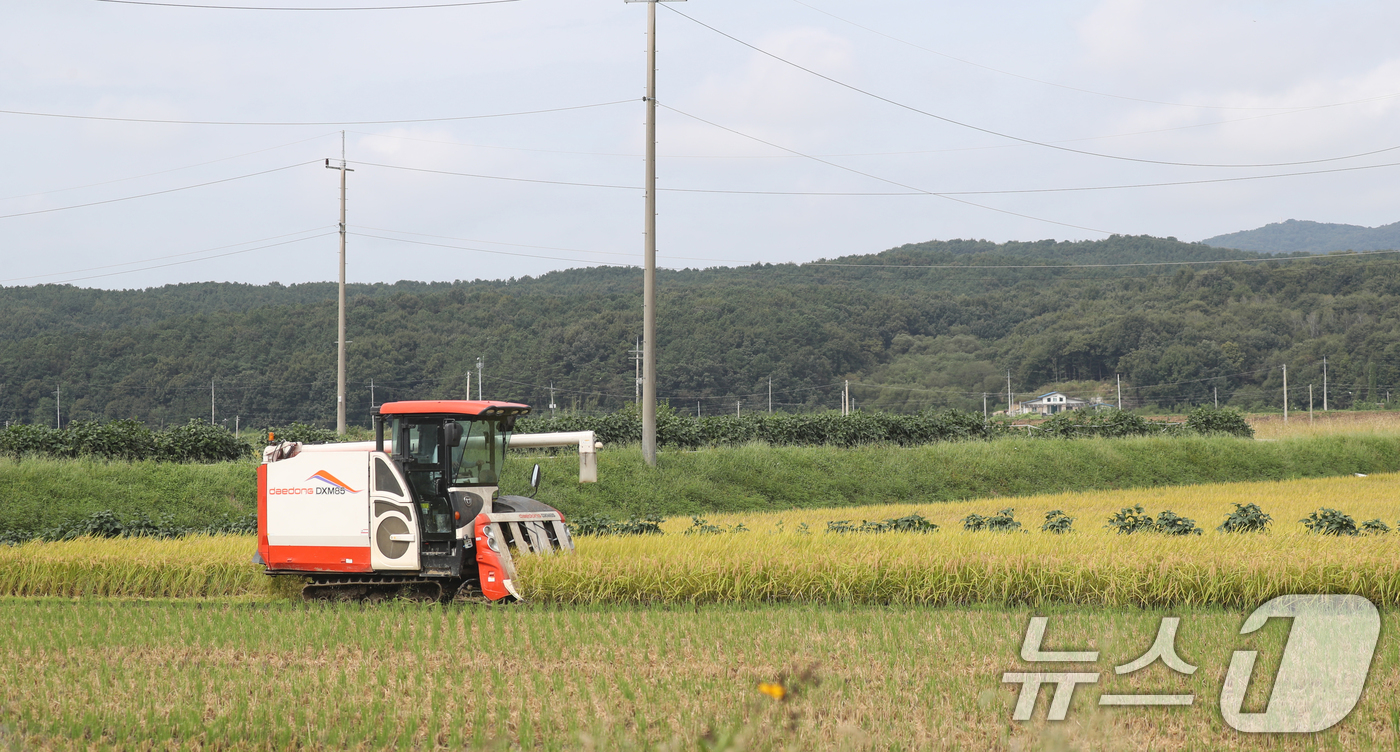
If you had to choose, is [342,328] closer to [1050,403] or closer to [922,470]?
[922,470]

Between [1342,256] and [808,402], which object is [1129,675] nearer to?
[808,402]

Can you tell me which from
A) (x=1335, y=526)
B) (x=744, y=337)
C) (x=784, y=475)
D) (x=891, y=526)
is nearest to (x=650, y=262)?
(x=784, y=475)

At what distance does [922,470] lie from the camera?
2772 centimetres

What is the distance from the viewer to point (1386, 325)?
73.9 metres

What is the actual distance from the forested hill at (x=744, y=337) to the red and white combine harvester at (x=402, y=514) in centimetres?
4296

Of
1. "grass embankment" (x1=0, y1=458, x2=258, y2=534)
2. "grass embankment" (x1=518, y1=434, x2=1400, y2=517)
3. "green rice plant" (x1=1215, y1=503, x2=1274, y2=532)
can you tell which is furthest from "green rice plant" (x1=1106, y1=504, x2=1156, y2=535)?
"grass embankment" (x1=0, y1=458, x2=258, y2=534)

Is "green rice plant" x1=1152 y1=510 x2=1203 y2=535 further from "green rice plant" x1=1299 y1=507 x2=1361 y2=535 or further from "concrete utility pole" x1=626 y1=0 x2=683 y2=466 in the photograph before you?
"concrete utility pole" x1=626 y1=0 x2=683 y2=466

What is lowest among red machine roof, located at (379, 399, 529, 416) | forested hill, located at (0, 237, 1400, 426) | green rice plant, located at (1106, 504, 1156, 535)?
green rice plant, located at (1106, 504, 1156, 535)

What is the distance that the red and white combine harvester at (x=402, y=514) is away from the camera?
1086 centimetres

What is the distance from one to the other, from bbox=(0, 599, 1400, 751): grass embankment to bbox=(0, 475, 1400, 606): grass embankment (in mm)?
547

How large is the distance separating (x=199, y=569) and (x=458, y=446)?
13.5 ft

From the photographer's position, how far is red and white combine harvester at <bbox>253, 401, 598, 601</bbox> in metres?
10.9

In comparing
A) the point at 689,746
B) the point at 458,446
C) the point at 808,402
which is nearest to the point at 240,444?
the point at 458,446

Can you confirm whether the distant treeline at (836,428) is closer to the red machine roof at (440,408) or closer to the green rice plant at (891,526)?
the green rice plant at (891,526)
